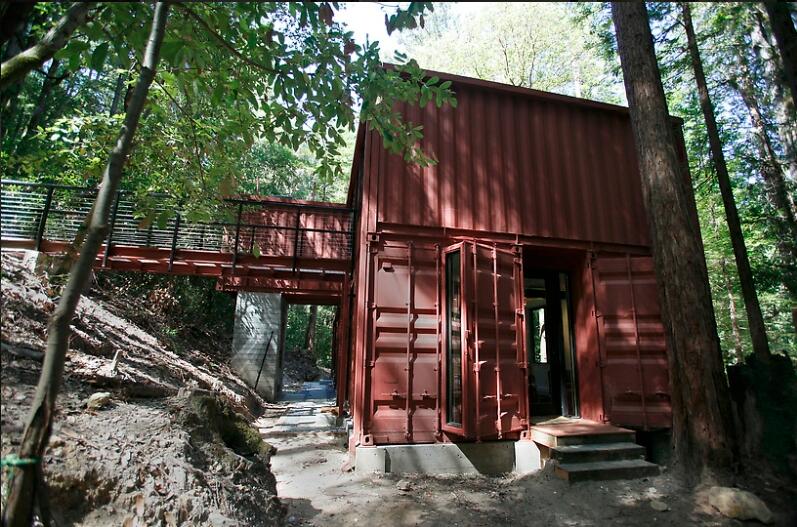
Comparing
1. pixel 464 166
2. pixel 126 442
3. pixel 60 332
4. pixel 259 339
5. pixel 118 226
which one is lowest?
pixel 126 442

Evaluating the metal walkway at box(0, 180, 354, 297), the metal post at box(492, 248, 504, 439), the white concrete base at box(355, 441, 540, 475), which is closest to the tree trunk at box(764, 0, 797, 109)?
the metal post at box(492, 248, 504, 439)

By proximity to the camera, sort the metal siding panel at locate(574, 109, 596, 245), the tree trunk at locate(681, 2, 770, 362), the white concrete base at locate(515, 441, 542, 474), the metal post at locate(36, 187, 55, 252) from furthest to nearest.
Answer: the metal post at locate(36, 187, 55, 252), the tree trunk at locate(681, 2, 770, 362), the metal siding panel at locate(574, 109, 596, 245), the white concrete base at locate(515, 441, 542, 474)

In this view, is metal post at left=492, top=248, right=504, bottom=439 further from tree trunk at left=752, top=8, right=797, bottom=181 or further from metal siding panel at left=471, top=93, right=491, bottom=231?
tree trunk at left=752, top=8, right=797, bottom=181

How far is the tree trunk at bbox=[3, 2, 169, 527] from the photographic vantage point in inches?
71.2

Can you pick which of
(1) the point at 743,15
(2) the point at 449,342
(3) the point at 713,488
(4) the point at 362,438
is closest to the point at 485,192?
(2) the point at 449,342

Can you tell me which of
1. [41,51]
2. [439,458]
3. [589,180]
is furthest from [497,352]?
[41,51]

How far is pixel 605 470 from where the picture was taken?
5.44m

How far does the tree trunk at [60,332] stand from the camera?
1.81 m

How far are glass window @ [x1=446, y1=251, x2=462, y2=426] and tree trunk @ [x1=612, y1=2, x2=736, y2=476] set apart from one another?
2.88 meters

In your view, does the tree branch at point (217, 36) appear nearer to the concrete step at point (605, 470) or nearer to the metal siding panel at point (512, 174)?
the metal siding panel at point (512, 174)

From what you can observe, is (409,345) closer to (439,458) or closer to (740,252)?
(439,458)

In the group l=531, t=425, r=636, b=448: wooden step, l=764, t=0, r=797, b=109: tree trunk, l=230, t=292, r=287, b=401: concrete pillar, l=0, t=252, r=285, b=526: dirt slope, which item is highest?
l=764, t=0, r=797, b=109: tree trunk

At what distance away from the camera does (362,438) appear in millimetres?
5980

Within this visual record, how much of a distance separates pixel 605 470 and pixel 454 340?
99.4 inches
